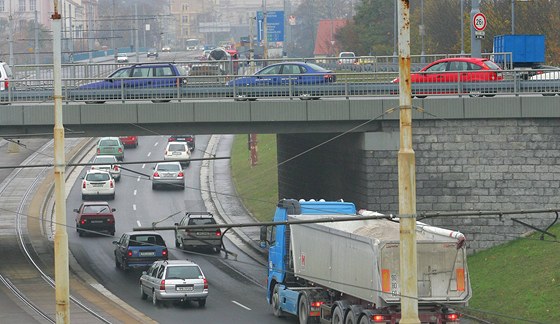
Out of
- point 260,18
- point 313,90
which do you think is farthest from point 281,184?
point 260,18

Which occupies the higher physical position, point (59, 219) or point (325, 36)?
point (325, 36)

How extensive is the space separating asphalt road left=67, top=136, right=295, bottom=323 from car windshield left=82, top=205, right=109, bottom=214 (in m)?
1.24

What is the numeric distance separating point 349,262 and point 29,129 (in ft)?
54.7

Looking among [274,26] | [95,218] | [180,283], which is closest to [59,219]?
[180,283]

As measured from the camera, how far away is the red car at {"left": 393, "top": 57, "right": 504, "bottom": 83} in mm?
42875

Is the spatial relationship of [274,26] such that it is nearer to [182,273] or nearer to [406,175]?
[182,273]

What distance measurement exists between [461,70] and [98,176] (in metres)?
31.3

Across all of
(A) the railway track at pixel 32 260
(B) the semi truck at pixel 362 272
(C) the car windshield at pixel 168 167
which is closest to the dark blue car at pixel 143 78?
(A) the railway track at pixel 32 260

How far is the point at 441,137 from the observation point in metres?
40.1

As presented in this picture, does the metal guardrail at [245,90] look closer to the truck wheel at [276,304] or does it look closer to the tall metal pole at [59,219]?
the truck wheel at [276,304]

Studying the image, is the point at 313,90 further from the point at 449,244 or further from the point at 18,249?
the point at 18,249

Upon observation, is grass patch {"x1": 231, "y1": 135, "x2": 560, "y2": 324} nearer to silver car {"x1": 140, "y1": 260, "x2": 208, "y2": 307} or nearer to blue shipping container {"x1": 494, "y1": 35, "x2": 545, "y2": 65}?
silver car {"x1": 140, "y1": 260, "x2": 208, "y2": 307}

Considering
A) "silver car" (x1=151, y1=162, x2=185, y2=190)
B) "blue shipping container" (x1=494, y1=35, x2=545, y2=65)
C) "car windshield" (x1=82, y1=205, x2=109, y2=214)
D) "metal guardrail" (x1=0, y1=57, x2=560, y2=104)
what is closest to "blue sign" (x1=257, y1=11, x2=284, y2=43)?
"silver car" (x1=151, y1=162, x2=185, y2=190)

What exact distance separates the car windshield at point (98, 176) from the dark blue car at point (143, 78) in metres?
21.9
